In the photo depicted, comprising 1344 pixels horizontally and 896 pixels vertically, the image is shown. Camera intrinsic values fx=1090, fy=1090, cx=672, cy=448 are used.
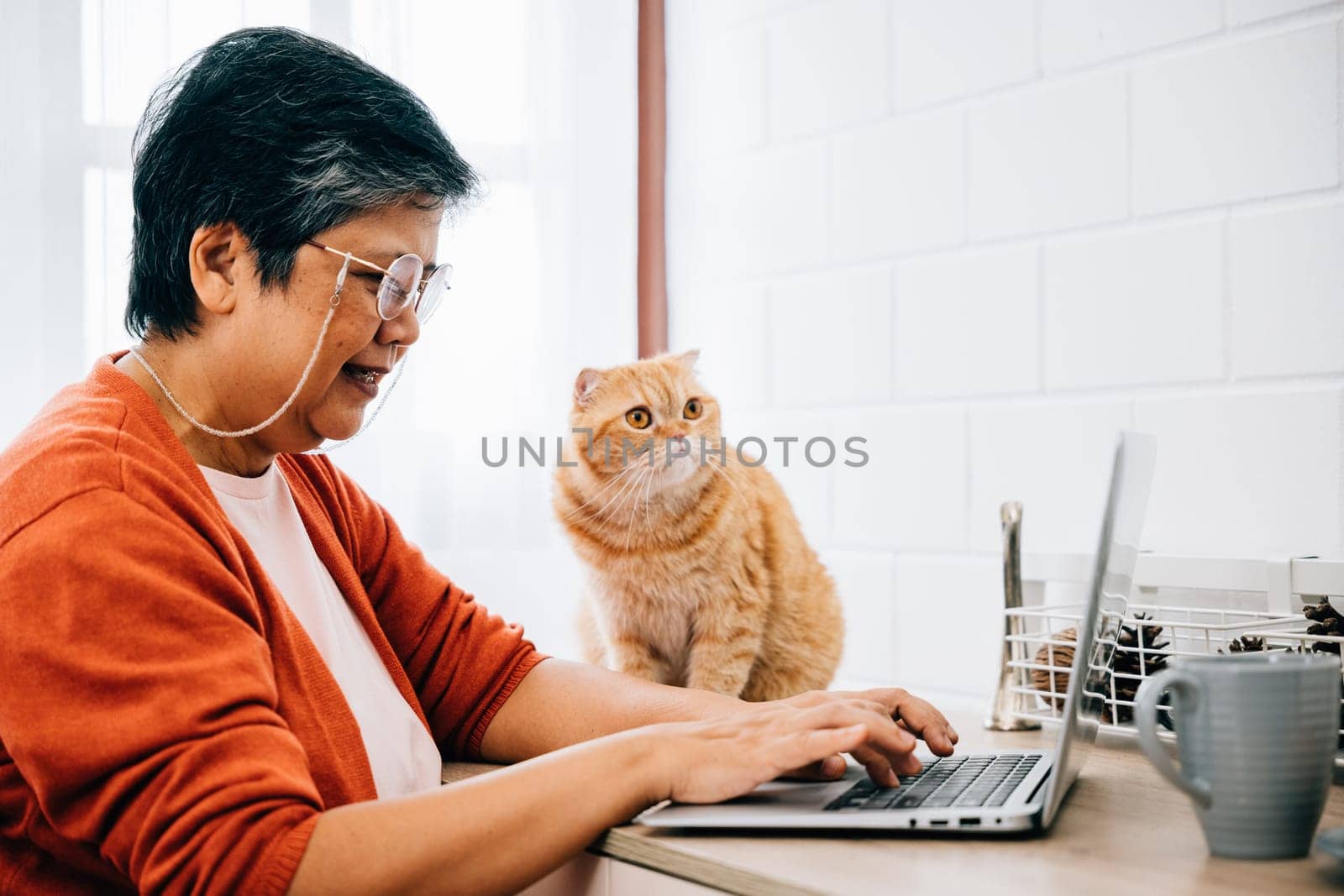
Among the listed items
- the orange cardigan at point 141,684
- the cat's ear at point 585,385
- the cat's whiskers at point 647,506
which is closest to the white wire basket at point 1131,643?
the cat's whiskers at point 647,506

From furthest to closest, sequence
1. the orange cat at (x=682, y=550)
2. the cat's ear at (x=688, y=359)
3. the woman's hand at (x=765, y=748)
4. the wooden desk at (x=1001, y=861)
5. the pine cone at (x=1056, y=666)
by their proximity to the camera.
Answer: the cat's ear at (x=688, y=359), the orange cat at (x=682, y=550), the pine cone at (x=1056, y=666), the woman's hand at (x=765, y=748), the wooden desk at (x=1001, y=861)

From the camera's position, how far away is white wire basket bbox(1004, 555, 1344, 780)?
1064 millimetres

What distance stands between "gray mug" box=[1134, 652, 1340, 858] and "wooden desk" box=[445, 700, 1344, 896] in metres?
0.02

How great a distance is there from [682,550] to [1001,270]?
62cm

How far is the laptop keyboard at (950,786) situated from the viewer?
83 centimetres

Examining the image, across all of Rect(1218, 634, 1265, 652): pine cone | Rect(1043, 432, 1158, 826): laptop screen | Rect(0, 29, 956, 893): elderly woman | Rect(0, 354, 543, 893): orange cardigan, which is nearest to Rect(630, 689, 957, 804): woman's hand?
Rect(0, 29, 956, 893): elderly woman

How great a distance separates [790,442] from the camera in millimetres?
1843

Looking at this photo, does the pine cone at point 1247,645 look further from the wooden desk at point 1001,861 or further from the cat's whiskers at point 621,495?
the cat's whiskers at point 621,495

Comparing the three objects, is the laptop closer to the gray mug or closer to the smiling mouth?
the gray mug

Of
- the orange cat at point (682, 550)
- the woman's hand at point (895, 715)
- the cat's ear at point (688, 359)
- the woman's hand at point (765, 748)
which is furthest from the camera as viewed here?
the cat's ear at point (688, 359)

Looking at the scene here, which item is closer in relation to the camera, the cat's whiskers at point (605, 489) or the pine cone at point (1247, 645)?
the pine cone at point (1247, 645)

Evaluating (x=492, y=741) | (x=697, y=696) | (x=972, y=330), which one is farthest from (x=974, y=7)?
(x=492, y=741)

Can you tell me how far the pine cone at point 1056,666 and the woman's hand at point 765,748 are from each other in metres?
0.32

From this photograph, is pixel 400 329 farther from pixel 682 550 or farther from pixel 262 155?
pixel 682 550
